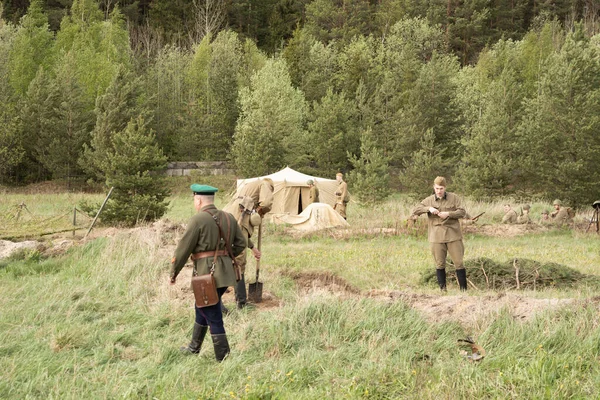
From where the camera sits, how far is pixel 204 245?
5.98 metres

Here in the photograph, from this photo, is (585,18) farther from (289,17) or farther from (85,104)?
(85,104)

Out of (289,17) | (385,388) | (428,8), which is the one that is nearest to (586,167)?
(385,388)

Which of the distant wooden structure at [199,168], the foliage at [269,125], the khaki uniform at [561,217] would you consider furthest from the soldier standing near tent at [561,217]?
the distant wooden structure at [199,168]

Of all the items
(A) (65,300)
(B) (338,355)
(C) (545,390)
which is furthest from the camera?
(A) (65,300)

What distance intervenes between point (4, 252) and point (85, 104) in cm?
2960

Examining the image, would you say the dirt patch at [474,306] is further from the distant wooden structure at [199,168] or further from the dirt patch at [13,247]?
the distant wooden structure at [199,168]

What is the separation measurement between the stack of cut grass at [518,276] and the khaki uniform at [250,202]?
3.04m

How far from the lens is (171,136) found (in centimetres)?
4434

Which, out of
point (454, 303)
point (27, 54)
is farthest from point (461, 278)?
point (27, 54)

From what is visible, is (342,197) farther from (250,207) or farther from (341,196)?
(250,207)

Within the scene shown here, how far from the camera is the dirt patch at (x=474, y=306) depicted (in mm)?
6449

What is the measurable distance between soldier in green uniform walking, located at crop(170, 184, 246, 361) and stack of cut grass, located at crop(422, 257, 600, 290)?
475cm

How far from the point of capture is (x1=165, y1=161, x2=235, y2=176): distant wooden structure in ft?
134

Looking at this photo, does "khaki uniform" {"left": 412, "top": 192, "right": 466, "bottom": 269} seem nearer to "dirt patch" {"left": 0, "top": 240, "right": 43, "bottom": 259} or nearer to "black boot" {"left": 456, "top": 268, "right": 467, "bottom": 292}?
"black boot" {"left": 456, "top": 268, "right": 467, "bottom": 292}
